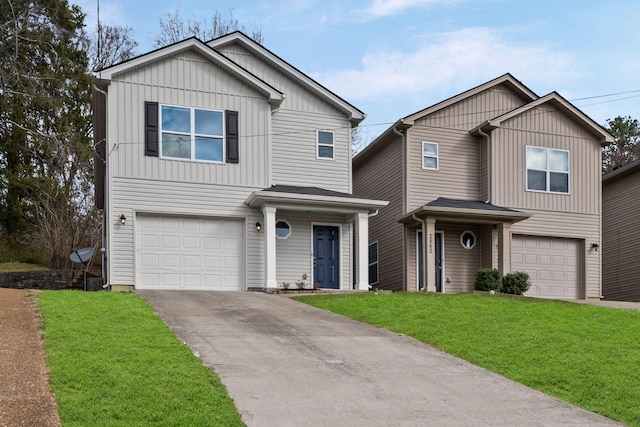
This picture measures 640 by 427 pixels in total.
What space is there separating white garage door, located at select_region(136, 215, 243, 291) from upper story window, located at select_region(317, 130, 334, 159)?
10.5ft

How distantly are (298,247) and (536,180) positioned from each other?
799 centimetres

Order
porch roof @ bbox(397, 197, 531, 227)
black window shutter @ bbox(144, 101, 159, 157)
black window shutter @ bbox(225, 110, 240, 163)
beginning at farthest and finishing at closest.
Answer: porch roof @ bbox(397, 197, 531, 227) < black window shutter @ bbox(225, 110, 240, 163) < black window shutter @ bbox(144, 101, 159, 157)

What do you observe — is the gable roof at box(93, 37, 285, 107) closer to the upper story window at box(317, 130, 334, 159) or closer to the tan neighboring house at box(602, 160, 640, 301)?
the upper story window at box(317, 130, 334, 159)

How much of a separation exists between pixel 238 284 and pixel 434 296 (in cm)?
528

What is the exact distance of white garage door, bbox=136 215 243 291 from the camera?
19406mm

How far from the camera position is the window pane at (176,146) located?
1986cm

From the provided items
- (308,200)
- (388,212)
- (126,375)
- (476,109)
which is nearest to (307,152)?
(308,200)

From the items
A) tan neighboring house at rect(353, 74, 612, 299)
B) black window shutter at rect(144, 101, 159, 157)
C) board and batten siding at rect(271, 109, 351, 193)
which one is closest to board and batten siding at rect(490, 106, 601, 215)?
tan neighboring house at rect(353, 74, 612, 299)

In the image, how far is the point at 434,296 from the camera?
712 inches

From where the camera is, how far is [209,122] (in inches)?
803

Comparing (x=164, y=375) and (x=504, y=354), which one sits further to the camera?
(x=504, y=354)

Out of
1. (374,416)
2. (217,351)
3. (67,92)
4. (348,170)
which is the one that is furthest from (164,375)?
(67,92)

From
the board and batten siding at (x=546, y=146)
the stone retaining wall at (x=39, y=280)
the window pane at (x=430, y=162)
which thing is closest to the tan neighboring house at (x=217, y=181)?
the window pane at (x=430, y=162)

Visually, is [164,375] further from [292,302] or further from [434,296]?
[434,296]
